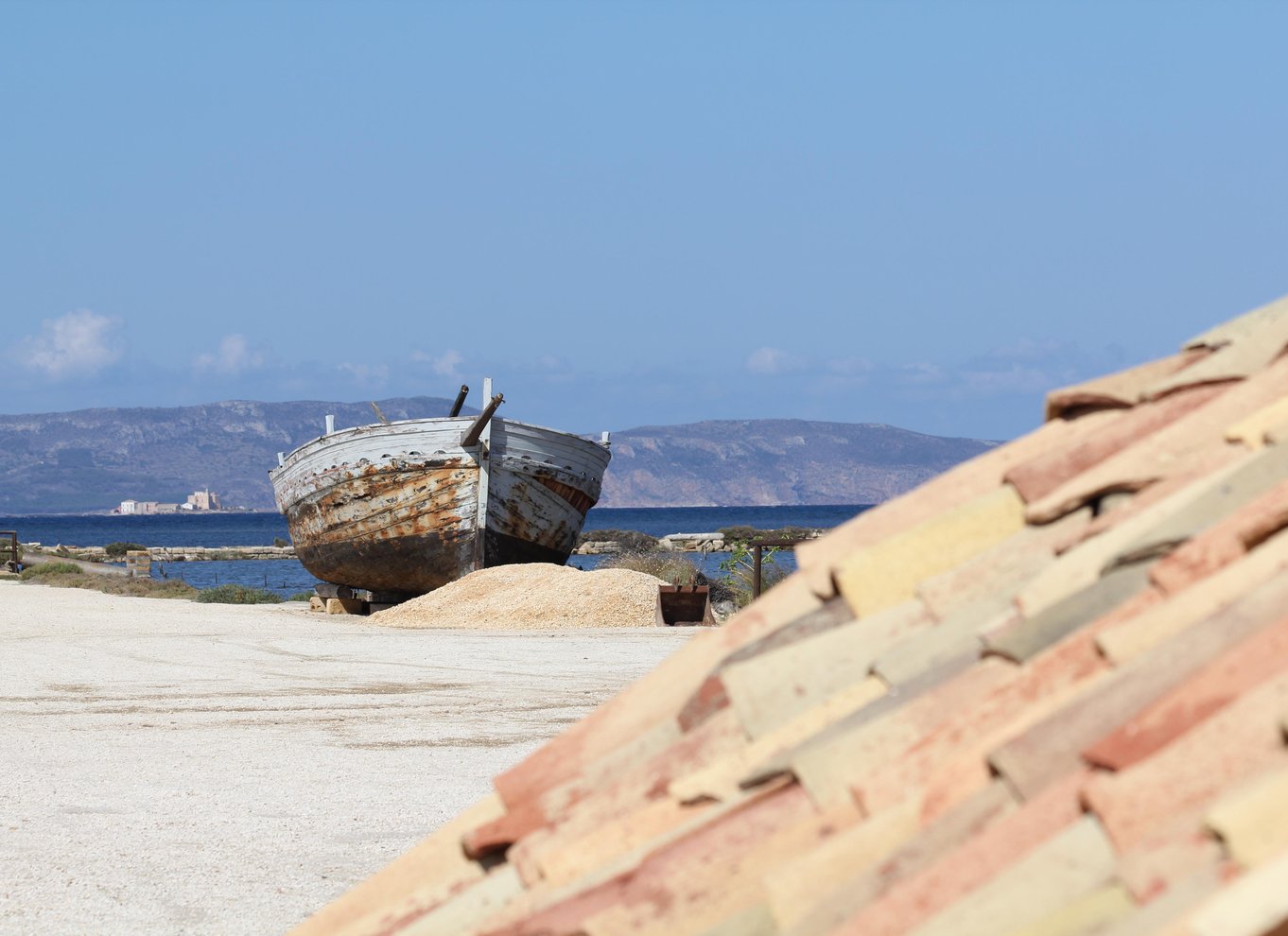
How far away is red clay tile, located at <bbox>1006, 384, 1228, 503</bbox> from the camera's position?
88.2 inches

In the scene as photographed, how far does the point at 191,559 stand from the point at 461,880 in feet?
264

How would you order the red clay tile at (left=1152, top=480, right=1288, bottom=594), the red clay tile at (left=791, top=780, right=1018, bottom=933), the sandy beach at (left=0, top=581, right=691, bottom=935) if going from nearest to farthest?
the red clay tile at (left=791, top=780, right=1018, bottom=933) → the red clay tile at (left=1152, top=480, right=1288, bottom=594) → the sandy beach at (left=0, top=581, right=691, bottom=935)

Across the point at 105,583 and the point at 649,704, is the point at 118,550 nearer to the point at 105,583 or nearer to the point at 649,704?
the point at 105,583

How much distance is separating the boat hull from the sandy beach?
4.58m

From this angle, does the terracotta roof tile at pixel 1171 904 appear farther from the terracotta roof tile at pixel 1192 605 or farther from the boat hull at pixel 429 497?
the boat hull at pixel 429 497

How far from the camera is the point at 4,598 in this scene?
78.5 ft

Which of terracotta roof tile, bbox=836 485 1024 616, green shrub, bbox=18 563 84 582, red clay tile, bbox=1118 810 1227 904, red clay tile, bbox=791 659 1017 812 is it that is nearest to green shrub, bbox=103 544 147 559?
green shrub, bbox=18 563 84 582

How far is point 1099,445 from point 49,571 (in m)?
34.6

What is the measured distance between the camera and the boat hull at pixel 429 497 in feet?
74.7

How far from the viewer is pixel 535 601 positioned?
20328mm

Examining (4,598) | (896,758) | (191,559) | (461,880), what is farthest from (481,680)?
(191,559)

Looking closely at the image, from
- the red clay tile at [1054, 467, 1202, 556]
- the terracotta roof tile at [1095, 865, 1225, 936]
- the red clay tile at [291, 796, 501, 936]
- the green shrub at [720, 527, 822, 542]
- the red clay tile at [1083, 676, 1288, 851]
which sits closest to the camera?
the terracotta roof tile at [1095, 865, 1225, 936]

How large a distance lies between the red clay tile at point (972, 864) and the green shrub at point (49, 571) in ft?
112

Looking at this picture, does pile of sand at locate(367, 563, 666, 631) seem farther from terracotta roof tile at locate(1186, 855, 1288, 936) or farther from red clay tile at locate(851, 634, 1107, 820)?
terracotta roof tile at locate(1186, 855, 1288, 936)
